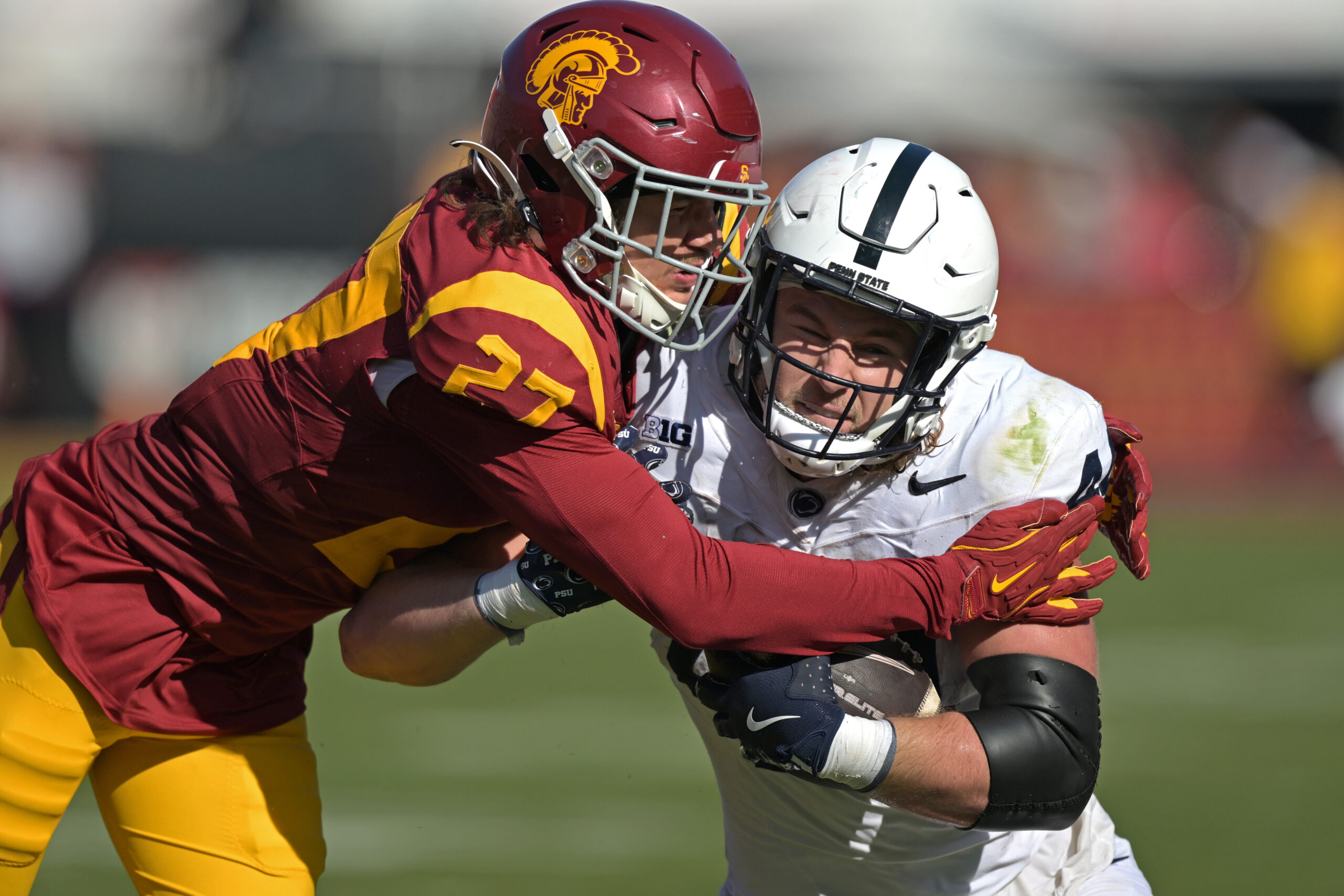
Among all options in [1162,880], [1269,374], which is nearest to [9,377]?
[1162,880]

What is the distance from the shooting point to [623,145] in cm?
229

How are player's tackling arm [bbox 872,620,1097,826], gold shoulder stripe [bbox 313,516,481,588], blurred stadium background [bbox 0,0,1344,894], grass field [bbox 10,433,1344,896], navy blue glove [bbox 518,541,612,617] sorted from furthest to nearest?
1. blurred stadium background [bbox 0,0,1344,894]
2. grass field [bbox 10,433,1344,896]
3. gold shoulder stripe [bbox 313,516,481,588]
4. navy blue glove [bbox 518,541,612,617]
5. player's tackling arm [bbox 872,620,1097,826]

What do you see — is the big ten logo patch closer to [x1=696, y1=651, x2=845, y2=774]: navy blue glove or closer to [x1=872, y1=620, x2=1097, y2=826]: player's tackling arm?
[x1=696, y1=651, x2=845, y2=774]: navy blue glove

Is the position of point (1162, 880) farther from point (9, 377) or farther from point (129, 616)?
point (9, 377)

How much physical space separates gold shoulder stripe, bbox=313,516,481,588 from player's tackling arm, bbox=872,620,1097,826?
862mm

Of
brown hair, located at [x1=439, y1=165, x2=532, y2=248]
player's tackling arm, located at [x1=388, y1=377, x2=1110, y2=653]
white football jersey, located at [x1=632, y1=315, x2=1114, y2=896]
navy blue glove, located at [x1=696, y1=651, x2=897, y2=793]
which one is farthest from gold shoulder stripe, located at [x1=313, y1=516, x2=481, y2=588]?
navy blue glove, located at [x1=696, y1=651, x2=897, y2=793]

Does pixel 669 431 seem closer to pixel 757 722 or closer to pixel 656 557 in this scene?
pixel 656 557

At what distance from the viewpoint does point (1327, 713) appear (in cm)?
523

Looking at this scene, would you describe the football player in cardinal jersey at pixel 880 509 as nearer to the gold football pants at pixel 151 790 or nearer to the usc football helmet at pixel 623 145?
the usc football helmet at pixel 623 145

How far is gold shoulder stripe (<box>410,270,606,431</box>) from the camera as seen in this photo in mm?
1991

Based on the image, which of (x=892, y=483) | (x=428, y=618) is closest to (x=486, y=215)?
(x=428, y=618)

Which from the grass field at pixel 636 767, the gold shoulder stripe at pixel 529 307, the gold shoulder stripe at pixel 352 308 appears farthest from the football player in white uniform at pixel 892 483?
the grass field at pixel 636 767

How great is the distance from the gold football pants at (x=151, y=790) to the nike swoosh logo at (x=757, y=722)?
1076 millimetres

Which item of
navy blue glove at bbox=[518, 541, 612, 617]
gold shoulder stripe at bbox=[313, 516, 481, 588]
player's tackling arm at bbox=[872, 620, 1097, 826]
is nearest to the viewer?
player's tackling arm at bbox=[872, 620, 1097, 826]
